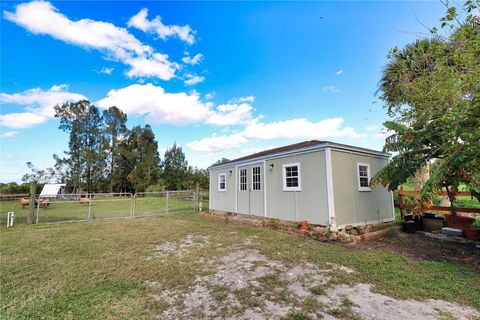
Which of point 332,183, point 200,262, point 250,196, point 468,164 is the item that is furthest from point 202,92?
point 468,164

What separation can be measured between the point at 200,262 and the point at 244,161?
253 inches

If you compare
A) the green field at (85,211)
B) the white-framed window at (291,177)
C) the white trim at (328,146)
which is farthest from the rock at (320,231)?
the green field at (85,211)

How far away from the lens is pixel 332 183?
22.7 feet

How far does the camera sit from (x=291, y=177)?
8.25m

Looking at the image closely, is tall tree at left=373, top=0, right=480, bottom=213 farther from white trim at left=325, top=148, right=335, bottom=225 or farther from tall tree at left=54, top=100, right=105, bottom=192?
tall tree at left=54, top=100, right=105, bottom=192

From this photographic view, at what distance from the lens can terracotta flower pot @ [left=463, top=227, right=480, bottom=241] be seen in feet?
18.9

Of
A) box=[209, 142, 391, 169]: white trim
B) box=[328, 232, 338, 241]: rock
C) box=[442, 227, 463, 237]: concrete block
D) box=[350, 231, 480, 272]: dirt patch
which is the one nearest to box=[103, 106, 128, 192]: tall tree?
box=[209, 142, 391, 169]: white trim

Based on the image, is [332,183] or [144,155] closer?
[332,183]

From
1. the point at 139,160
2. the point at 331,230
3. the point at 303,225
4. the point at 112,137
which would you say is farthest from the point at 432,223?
the point at 112,137

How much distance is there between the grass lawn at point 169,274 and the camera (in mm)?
2846

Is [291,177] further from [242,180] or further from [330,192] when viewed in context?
[242,180]

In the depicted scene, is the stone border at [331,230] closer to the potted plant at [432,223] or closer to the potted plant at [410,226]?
the potted plant at [410,226]

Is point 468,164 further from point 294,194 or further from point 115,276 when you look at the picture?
point 115,276

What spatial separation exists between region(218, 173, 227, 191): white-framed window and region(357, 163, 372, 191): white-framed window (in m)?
6.59
